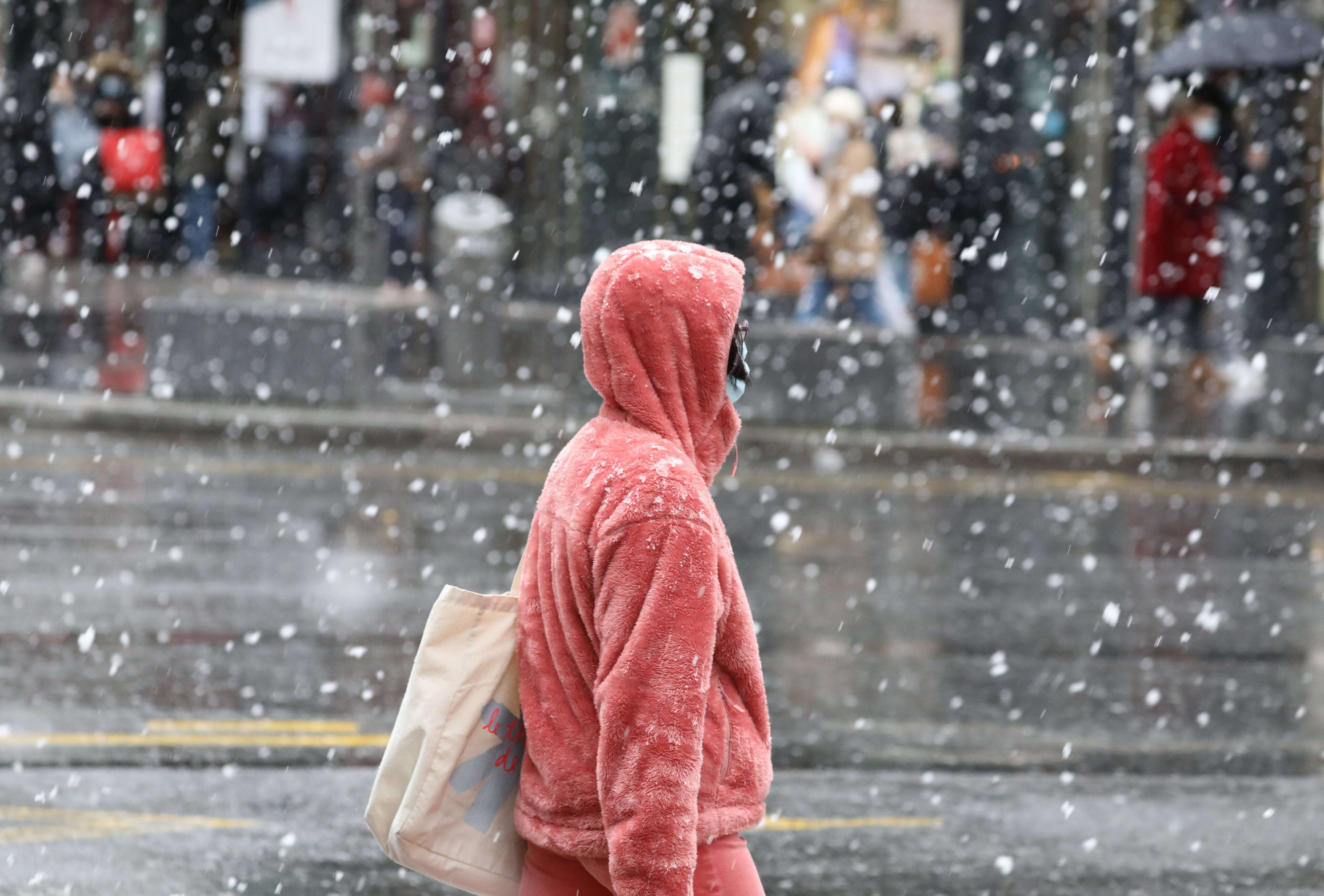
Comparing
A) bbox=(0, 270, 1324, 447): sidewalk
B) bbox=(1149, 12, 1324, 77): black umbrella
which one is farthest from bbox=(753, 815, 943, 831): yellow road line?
bbox=(1149, 12, 1324, 77): black umbrella

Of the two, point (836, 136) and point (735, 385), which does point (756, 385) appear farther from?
point (735, 385)

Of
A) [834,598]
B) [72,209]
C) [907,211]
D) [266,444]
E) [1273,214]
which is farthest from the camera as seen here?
[72,209]

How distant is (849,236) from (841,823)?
11048 mm

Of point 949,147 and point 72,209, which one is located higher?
point 949,147

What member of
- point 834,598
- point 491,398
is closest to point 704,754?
point 834,598

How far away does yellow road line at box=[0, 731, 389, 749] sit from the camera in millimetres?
6070

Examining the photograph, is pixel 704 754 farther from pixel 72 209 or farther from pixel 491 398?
pixel 72 209

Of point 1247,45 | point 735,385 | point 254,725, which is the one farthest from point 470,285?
point 735,385

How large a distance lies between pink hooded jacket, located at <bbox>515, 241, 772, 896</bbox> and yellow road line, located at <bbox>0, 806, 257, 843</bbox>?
2626 millimetres

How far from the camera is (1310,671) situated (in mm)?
7668

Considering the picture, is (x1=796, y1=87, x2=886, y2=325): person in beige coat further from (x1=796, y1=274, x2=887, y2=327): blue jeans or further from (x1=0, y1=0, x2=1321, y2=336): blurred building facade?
(x1=0, y1=0, x2=1321, y2=336): blurred building facade

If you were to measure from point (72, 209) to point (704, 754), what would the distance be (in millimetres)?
23900

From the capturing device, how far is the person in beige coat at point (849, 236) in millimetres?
15727

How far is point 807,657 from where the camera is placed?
7.60 m
